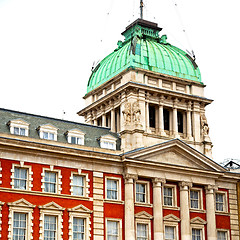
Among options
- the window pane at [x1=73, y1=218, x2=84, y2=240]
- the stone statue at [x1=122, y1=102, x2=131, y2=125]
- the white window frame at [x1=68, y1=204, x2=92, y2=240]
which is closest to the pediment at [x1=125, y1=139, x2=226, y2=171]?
the stone statue at [x1=122, y1=102, x2=131, y2=125]

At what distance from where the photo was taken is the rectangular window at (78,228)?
2035 inches

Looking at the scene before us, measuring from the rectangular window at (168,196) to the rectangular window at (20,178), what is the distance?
14.5 meters

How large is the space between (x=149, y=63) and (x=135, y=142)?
32.3ft

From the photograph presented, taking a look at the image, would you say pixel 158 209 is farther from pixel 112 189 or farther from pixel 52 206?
pixel 52 206

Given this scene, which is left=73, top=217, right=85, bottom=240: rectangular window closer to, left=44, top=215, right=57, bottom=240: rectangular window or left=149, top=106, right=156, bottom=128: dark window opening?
left=44, top=215, right=57, bottom=240: rectangular window

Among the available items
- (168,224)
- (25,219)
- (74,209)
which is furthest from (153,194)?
(25,219)

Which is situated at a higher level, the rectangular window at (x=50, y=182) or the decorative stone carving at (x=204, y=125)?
the decorative stone carving at (x=204, y=125)

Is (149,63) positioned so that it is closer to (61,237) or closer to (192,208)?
(192,208)

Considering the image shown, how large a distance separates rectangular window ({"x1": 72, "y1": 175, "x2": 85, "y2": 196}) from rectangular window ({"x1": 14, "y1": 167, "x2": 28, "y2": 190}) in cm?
465

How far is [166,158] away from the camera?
57781mm

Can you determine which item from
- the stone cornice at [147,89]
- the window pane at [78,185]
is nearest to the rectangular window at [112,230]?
the window pane at [78,185]

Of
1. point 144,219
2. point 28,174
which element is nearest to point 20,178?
point 28,174

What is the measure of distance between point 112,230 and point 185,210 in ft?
26.6

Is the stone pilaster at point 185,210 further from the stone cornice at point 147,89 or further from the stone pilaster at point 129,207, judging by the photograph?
the stone cornice at point 147,89
